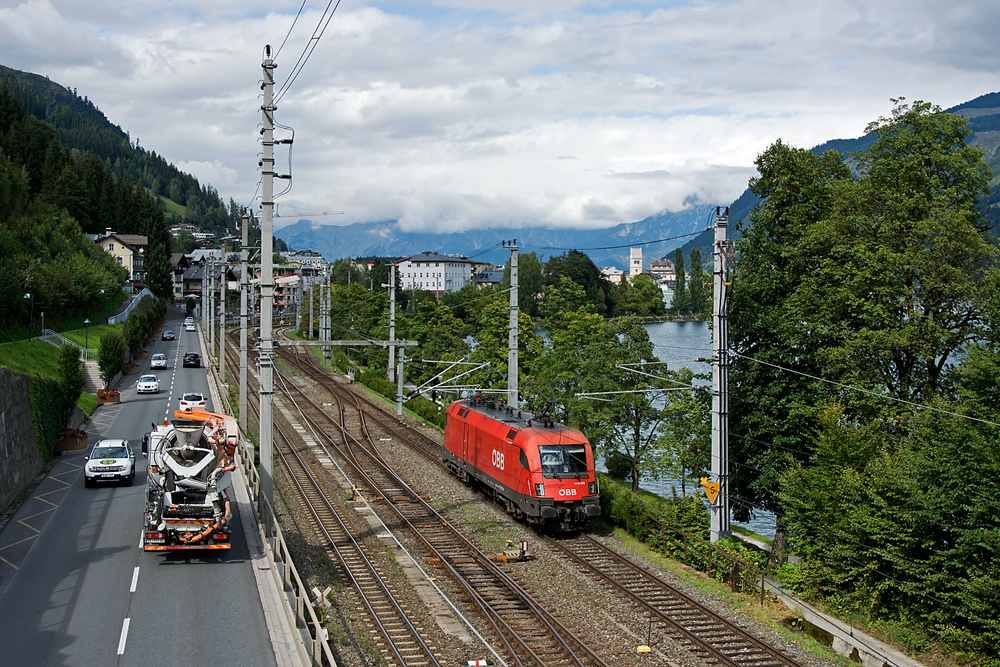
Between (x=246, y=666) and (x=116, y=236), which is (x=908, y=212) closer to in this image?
(x=246, y=666)

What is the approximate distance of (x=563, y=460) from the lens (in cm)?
2334

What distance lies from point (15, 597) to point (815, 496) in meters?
19.4

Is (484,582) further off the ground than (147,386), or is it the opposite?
(147,386)

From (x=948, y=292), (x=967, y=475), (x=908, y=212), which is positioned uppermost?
(x=908, y=212)

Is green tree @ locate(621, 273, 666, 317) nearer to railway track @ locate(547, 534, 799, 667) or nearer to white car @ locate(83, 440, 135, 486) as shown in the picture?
white car @ locate(83, 440, 135, 486)

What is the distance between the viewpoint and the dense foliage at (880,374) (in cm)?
1761

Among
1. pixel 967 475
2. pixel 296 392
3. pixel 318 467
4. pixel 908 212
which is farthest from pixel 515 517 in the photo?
pixel 296 392

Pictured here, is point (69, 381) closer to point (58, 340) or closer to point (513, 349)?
point (513, 349)

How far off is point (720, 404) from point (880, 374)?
30.1 ft

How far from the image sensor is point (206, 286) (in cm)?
7525

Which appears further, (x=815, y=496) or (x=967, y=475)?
(x=815, y=496)

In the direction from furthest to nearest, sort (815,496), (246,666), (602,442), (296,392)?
(296,392) < (602,442) < (815,496) < (246,666)

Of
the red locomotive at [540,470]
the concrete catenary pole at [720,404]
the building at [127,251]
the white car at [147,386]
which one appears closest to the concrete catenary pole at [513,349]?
the red locomotive at [540,470]

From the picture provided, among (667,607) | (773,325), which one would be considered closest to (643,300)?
(773,325)
